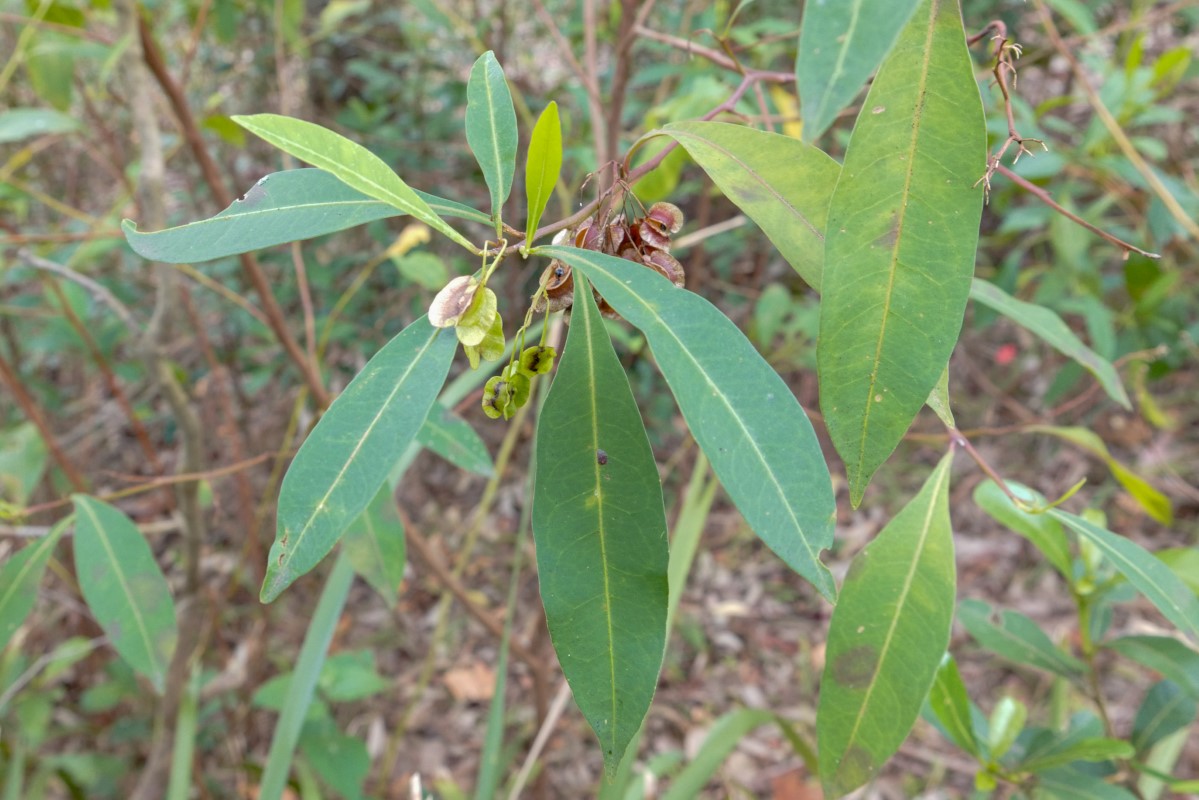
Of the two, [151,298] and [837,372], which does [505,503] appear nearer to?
[151,298]

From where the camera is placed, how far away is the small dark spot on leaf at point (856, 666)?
485 millimetres

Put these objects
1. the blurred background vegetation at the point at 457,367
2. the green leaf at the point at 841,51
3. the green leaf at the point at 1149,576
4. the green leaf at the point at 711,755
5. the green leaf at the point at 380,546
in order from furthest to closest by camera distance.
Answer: the blurred background vegetation at the point at 457,367 < the green leaf at the point at 711,755 < the green leaf at the point at 380,546 < the green leaf at the point at 1149,576 < the green leaf at the point at 841,51

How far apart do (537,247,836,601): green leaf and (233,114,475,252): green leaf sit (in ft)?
0.35

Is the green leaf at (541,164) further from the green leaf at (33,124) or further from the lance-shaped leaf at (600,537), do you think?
the green leaf at (33,124)

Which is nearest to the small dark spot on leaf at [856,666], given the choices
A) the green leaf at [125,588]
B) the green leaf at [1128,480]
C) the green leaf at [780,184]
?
the green leaf at [780,184]

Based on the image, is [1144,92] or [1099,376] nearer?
[1099,376]

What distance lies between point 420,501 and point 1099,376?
1.78 metres

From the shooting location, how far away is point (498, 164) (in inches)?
18.1

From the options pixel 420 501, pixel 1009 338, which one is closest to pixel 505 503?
pixel 420 501

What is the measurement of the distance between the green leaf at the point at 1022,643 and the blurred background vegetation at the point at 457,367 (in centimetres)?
60

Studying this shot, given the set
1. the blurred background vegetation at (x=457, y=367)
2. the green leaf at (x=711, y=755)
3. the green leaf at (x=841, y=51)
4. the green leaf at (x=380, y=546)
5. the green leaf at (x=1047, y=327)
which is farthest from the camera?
the blurred background vegetation at (x=457, y=367)

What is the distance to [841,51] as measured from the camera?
0.28 metres

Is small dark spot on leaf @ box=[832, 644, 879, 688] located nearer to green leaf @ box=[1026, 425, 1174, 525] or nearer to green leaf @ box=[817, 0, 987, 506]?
green leaf @ box=[817, 0, 987, 506]

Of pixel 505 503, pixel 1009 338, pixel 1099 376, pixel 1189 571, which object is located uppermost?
pixel 1099 376
